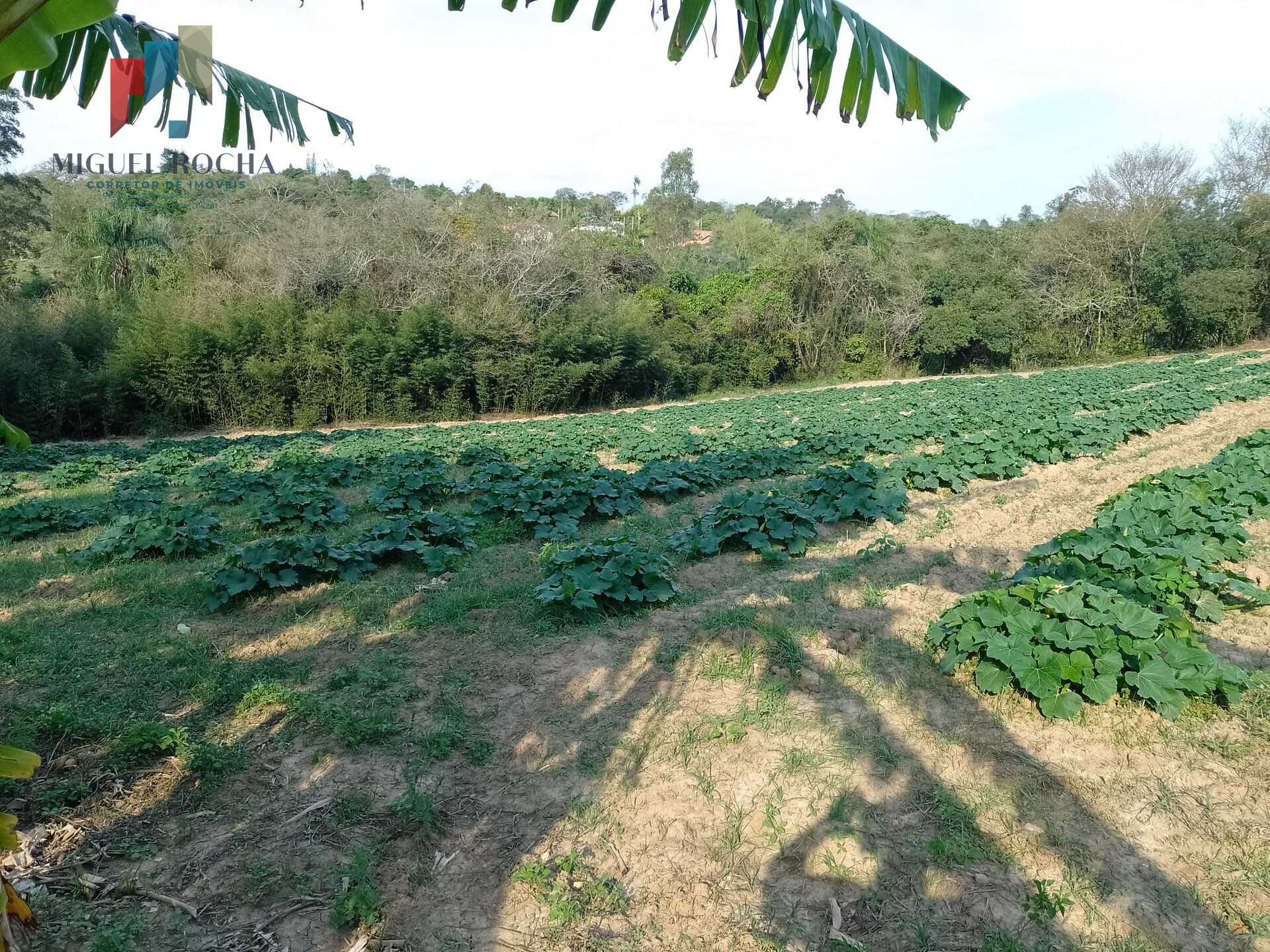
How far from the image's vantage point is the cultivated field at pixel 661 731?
122 inches

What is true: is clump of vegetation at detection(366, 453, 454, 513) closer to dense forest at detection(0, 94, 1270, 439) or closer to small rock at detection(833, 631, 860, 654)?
small rock at detection(833, 631, 860, 654)

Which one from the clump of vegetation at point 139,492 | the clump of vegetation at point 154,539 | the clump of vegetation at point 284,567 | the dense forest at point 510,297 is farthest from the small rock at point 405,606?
the dense forest at point 510,297

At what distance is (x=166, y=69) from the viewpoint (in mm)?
5016

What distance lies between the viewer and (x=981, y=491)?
34.7 feet

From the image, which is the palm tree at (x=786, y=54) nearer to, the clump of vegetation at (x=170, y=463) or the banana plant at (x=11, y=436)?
the banana plant at (x=11, y=436)

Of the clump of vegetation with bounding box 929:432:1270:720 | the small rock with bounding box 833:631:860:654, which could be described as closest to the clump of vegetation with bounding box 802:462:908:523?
the clump of vegetation with bounding box 929:432:1270:720

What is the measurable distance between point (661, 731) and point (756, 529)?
13.2ft

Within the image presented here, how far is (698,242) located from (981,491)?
4426 centimetres

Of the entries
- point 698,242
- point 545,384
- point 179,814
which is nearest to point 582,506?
point 179,814

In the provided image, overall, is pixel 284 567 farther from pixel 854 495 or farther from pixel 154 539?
pixel 854 495

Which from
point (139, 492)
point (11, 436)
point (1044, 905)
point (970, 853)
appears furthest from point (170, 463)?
point (1044, 905)

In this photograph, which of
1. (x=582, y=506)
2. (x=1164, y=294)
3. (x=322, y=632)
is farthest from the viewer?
(x=1164, y=294)

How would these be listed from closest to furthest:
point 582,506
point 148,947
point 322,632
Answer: point 148,947 → point 322,632 → point 582,506

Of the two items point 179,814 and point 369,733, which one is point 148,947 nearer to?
point 179,814
